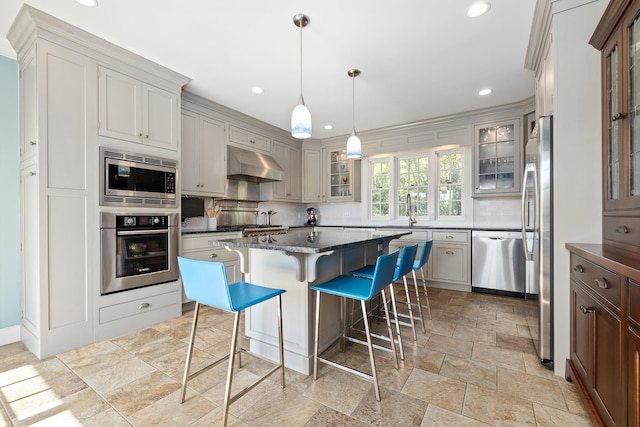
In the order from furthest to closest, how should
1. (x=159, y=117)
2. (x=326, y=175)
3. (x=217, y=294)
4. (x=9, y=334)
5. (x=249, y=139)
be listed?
(x=326, y=175) → (x=249, y=139) → (x=159, y=117) → (x=9, y=334) → (x=217, y=294)

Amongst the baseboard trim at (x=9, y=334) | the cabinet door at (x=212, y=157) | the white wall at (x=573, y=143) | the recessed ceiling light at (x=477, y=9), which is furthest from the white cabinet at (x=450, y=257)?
the baseboard trim at (x=9, y=334)

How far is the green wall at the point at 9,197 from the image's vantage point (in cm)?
248

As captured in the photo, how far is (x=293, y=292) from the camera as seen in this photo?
2039 millimetres

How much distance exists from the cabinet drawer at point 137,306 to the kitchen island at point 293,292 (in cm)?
125

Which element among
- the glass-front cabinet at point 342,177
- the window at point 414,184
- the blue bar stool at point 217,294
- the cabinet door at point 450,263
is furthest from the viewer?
the glass-front cabinet at point 342,177

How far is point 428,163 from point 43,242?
4887 millimetres

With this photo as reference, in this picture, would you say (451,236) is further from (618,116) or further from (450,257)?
(618,116)

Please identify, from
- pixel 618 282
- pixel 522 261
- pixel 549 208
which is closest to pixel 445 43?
pixel 549 208

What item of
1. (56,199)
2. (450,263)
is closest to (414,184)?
(450,263)

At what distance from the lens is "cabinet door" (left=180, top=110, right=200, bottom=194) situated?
3539mm

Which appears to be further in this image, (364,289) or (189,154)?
(189,154)

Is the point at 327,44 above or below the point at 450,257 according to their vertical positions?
above

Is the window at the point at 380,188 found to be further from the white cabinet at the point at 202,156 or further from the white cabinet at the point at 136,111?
the white cabinet at the point at 136,111

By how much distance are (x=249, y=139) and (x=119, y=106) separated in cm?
202
